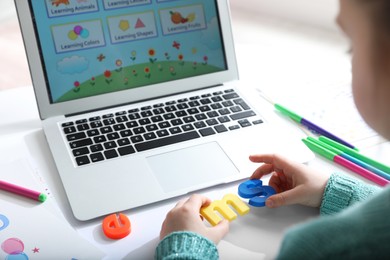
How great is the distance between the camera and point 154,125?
810mm

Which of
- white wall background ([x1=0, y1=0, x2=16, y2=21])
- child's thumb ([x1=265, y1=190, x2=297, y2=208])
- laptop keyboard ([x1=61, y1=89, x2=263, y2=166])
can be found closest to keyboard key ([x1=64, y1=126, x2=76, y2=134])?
laptop keyboard ([x1=61, y1=89, x2=263, y2=166])

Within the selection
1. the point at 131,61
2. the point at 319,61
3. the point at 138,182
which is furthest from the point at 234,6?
the point at 138,182

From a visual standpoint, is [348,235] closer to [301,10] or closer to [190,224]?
[190,224]

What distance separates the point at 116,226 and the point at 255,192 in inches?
7.1

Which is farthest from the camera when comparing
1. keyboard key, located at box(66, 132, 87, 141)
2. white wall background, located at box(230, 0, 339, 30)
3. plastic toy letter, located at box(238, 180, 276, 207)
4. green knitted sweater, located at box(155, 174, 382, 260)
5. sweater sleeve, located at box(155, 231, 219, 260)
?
white wall background, located at box(230, 0, 339, 30)

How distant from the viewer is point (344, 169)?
2.47 ft

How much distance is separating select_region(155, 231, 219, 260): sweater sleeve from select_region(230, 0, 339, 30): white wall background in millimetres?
814

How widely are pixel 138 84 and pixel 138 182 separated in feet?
0.72

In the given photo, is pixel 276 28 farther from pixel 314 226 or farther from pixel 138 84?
pixel 314 226

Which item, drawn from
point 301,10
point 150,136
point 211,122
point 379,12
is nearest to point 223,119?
point 211,122

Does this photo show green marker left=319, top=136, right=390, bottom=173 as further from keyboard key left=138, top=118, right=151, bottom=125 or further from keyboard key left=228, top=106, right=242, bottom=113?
keyboard key left=138, top=118, right=151, bottom=125

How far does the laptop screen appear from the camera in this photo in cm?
82

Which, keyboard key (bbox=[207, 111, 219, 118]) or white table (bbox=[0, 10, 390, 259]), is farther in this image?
keyboard key (bbox=[207, 111, 219, 118])

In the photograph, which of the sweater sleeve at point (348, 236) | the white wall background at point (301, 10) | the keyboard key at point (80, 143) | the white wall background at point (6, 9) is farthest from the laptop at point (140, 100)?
the white wall background at point (6, 9)
